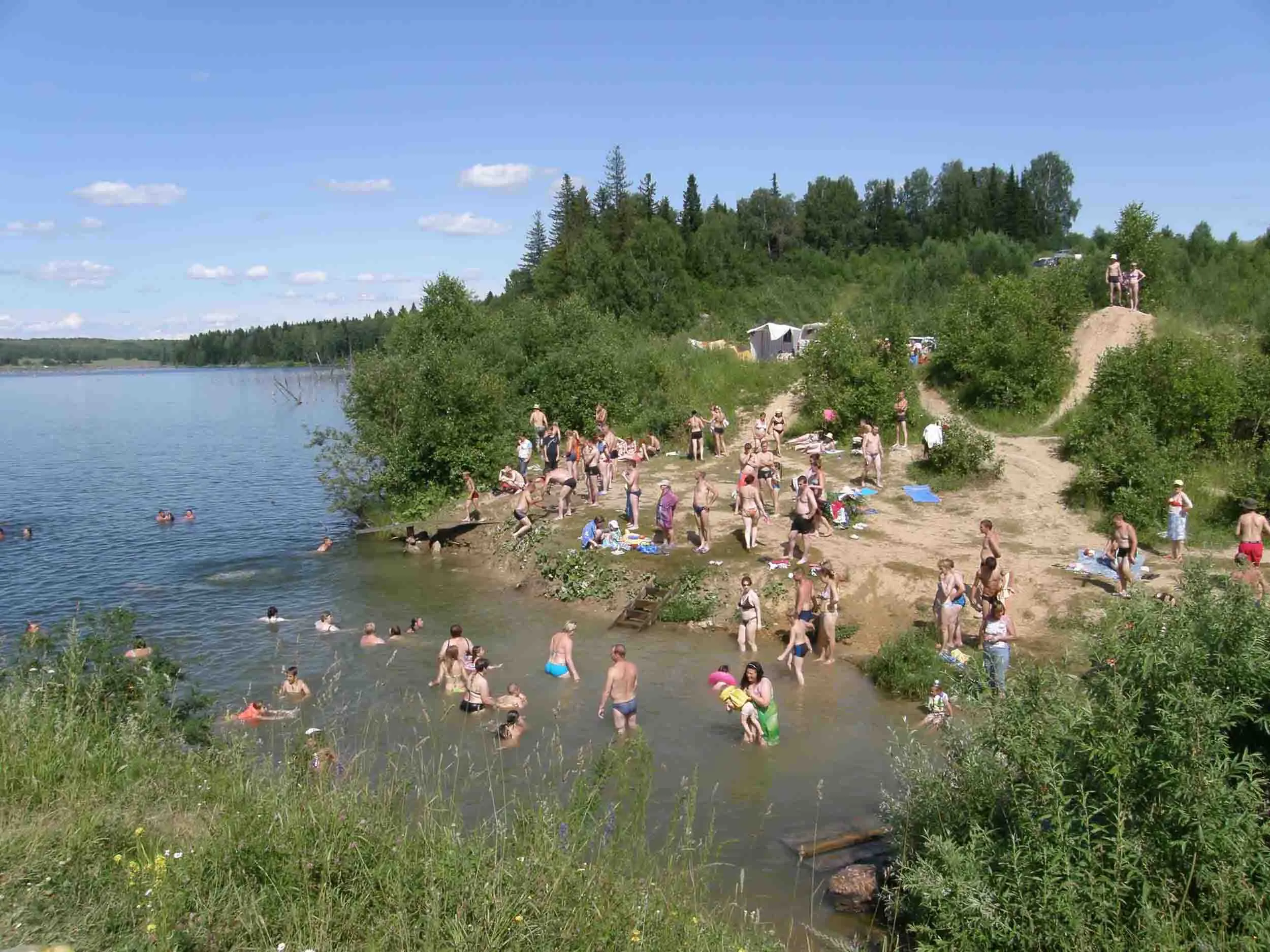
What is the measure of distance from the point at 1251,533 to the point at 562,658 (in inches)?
455

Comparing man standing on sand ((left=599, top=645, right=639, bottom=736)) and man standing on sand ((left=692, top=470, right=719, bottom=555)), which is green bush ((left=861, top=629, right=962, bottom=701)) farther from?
man standing on sand ((left=692, top=470, right=719, bottom=555))

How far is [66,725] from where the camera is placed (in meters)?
6.98

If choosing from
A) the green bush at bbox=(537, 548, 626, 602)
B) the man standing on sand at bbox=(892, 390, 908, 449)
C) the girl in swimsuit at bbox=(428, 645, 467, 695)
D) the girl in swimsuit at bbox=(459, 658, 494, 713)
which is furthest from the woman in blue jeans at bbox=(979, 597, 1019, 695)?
the man standing on sand at bbox=(892, 390, 908, 449)

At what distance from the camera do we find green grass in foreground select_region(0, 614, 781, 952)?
16.3 feet

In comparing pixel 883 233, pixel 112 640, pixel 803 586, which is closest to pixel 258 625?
pixel 112 640

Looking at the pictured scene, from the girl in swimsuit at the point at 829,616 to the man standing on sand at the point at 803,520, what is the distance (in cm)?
212

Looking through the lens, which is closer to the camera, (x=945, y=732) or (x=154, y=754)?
(x=154, y=754)

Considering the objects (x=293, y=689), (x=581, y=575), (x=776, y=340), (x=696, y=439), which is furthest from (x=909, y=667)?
(x=776, y=340)

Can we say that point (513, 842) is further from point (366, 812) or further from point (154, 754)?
point (154, 754)

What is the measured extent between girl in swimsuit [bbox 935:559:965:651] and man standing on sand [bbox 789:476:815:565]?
10.8 feet

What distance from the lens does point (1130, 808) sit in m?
5.97

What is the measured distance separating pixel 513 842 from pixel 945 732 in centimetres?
395

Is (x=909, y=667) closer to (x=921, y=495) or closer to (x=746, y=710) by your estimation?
(x=746, y=710)

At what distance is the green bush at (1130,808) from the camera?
18.3 ft
